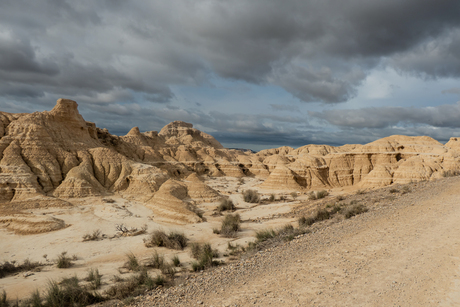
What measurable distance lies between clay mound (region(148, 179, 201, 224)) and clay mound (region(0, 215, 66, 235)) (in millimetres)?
8324

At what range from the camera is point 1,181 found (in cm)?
2641

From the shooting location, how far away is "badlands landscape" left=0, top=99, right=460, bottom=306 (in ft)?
22.9

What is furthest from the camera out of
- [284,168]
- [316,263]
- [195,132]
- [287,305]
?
[195,132]

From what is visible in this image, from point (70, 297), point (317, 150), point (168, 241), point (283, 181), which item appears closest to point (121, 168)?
point (168, 241)

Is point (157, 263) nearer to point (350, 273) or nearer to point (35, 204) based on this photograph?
point (350, 273)

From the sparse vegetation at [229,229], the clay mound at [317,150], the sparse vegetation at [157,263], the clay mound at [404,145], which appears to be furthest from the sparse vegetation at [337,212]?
the clay mound at [317,150]

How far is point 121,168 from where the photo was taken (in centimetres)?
3666

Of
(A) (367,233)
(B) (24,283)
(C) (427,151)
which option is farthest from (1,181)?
(C) (427,151)

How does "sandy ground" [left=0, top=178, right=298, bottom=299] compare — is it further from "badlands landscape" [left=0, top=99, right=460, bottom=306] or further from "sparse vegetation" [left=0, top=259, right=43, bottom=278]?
"sparse vegetation" [left=0, top=259, right=43, bottom=278]

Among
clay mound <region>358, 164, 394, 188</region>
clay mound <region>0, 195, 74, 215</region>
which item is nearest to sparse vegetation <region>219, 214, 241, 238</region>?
clay mound <region>0, 195, 74, 215</region>

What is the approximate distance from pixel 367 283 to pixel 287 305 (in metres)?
2.41

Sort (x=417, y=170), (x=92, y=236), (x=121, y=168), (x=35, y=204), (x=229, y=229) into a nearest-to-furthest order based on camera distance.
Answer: (x=229, y=229) → (x=92, y=236) → (x=35, y=204) → (x=417, y=170) → (x=121, y=168)

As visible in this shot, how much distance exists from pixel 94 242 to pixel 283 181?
35.3 m

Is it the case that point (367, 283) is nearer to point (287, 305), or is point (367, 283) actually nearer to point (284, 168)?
point (287, 305)
